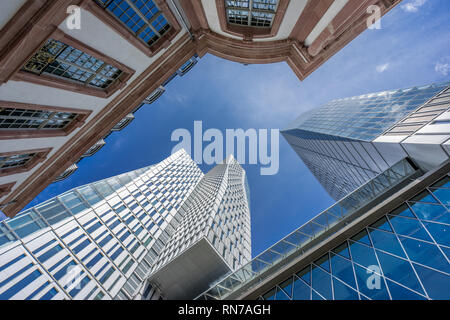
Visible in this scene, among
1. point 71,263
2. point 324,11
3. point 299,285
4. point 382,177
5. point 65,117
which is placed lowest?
point 299,285

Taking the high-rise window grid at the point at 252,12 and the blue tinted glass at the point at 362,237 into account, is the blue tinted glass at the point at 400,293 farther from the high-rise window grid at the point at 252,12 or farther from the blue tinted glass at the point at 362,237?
the high-rise window grid at the point at 252,12

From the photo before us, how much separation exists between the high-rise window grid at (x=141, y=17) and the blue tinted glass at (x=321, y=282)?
20.2m

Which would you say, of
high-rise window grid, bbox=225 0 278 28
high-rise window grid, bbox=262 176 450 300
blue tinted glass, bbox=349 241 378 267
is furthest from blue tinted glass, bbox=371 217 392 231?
high-rise window grid, bbox=225 0 278 28

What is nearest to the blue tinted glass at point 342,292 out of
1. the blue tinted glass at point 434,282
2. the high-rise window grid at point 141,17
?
the blue tinted glass at point 434,282

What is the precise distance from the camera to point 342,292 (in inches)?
468

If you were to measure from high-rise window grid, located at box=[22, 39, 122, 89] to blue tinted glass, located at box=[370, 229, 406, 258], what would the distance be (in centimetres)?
2148

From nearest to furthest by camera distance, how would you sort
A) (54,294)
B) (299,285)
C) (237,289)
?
(299,285) < (237,289) < (54,294)

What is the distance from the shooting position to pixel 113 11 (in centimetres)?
1237

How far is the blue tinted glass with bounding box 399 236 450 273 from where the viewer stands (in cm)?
972

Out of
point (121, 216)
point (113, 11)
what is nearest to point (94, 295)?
point (121, 216)

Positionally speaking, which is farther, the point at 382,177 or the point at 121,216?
the point at 121,216

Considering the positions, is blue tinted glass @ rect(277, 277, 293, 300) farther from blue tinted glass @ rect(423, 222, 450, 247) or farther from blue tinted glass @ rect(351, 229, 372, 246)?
blue tinted glass @ rect(423, 222, 450, 247)

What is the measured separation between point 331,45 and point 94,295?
36.4 m
